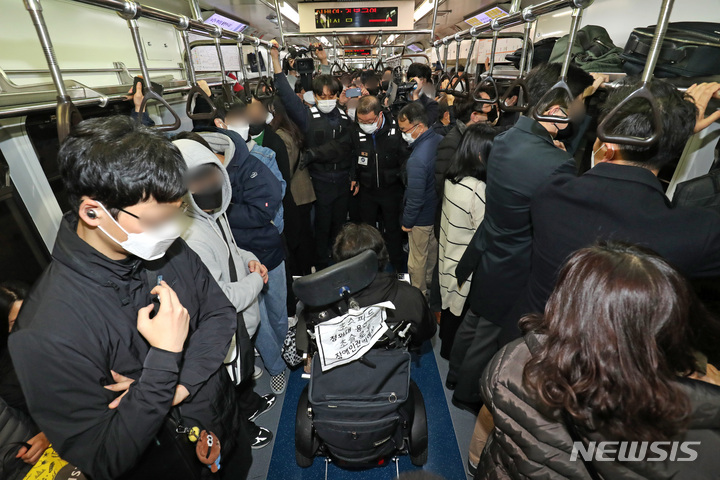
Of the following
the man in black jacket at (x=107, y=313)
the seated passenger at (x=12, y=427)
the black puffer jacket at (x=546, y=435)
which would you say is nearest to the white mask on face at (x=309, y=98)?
the man in black jacket at (x=107, y=313)

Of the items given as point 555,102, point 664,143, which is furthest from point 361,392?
point 555,102

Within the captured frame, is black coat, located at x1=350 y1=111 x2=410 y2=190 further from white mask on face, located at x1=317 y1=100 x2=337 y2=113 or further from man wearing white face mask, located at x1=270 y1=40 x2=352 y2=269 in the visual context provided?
white mask on face, located at x1=317 y1=100 x2=337 y2=113

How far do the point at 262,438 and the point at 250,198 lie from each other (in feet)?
5.92

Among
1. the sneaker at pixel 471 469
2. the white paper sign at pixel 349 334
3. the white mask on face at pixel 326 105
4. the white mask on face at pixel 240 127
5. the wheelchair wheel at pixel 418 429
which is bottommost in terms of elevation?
the sneaker at pixel 471 469

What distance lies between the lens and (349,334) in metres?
1.65

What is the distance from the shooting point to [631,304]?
2.67 feet

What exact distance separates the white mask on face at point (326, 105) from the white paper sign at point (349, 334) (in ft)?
A: 9.85

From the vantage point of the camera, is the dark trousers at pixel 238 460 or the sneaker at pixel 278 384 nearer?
the dark trousers at pixel 238 460

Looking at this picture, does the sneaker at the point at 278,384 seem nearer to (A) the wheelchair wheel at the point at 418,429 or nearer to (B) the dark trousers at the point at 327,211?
(A) the wheelchair wheel at the point at 418,429

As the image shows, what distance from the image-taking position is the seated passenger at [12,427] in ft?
4.83

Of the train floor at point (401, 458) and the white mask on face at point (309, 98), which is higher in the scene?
the white mask on face at point (309, 98)

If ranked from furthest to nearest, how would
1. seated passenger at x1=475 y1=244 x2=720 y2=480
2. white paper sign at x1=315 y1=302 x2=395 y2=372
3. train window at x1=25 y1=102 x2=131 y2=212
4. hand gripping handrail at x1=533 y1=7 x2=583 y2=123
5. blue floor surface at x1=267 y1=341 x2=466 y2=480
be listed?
blue floor surface at x1=267 y1=341 x2=466 y2=480 → train window at x1=25 y1=102 x2=131 y2=212 → white paper sign at x1=315 y1=302 x2=395 y2=372 → hand gripping handrail at x1=533 y1=7 x2=583 y2=123 → seated passenger at x1=475 y1=244 x2=720 y2=480

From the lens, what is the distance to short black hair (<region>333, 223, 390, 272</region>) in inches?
74.4

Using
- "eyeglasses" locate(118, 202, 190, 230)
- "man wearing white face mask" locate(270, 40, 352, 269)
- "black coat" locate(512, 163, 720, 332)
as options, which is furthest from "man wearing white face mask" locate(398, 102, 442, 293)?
"eyeglasses" locate(118, 202, 190, 230)
